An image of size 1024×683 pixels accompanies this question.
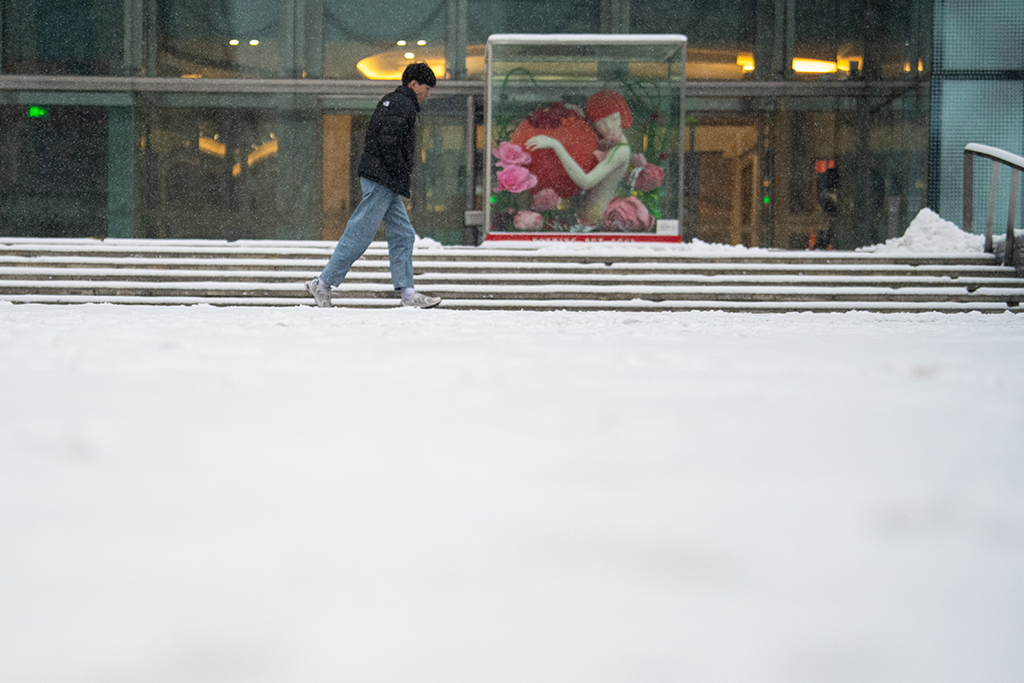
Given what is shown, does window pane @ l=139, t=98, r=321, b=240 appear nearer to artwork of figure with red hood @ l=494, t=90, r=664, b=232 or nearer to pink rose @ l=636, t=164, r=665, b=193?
artwork of figure with red hood @ l=494, t=90, r=664, b=232

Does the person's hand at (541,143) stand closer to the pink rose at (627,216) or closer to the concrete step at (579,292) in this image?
the pink rose at (627,216)

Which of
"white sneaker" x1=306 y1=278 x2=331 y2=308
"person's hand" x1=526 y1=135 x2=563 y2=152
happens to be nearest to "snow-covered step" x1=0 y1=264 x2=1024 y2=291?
"white sneaker" x1=306 y1=278 x2=331 y2=308

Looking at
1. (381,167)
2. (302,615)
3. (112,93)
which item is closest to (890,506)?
(302,615)

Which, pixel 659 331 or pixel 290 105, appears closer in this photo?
pixel 659 331

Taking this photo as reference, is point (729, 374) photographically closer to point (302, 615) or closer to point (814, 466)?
point (814, 466)

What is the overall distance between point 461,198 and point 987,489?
40.2 feet

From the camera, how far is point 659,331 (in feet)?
15.6

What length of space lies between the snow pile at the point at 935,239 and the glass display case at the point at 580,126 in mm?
2446

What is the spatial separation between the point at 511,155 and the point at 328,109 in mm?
4466

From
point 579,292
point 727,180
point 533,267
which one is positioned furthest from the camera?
point 727,180

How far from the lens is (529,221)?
9.91 meters

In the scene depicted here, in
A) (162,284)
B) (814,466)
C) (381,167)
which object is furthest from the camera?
(162,284)

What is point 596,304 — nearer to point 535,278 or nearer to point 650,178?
point 535,278

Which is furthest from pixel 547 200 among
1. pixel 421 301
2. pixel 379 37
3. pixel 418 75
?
pixel 379 37
